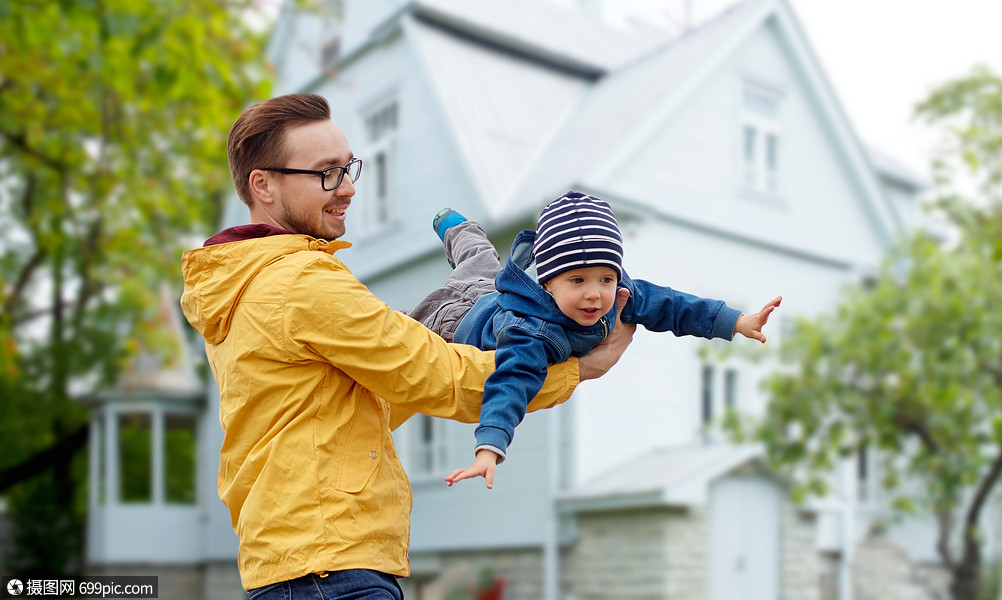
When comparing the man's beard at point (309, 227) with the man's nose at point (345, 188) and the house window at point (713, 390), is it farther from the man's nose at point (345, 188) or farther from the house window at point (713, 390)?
the house window at point (713, 390)

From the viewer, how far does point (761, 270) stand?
13.6 m

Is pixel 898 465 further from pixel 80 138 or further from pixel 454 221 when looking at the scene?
pixel 454 221

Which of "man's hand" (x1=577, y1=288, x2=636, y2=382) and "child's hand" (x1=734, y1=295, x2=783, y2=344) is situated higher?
"child's hand" (x1=734, y1=295, x2=783, y2=344)

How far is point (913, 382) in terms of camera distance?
1059 centimetres

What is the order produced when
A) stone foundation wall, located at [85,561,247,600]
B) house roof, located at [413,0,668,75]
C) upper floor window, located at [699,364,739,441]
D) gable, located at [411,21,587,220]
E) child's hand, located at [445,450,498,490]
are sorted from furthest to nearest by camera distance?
stone foundation wall, located at [85,561,247,600], house roof, located at [413,0,668,75], upper floor window, located at [699,364,739,441], gable, located at [411,21,587,220], child's hand, located at [445,450,498,490]

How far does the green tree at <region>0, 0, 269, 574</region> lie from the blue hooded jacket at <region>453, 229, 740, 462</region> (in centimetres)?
508

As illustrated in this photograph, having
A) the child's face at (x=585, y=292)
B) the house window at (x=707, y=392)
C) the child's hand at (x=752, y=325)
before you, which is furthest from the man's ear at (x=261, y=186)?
the house window at (x=707, y=392)

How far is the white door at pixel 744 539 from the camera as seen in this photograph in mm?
11914

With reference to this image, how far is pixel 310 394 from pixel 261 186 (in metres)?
0.45

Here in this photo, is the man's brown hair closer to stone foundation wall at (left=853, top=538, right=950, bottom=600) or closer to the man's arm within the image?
the man's arm

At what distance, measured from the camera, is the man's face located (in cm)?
222

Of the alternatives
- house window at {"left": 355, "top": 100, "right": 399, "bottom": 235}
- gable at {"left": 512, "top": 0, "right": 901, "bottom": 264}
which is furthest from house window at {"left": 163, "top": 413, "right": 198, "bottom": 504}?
gable at {"left": 512, "top": 0, "right": 901, "bottom": 264}

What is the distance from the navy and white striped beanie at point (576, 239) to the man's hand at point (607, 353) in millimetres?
74

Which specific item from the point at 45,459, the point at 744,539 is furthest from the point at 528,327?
the point at 45,459
